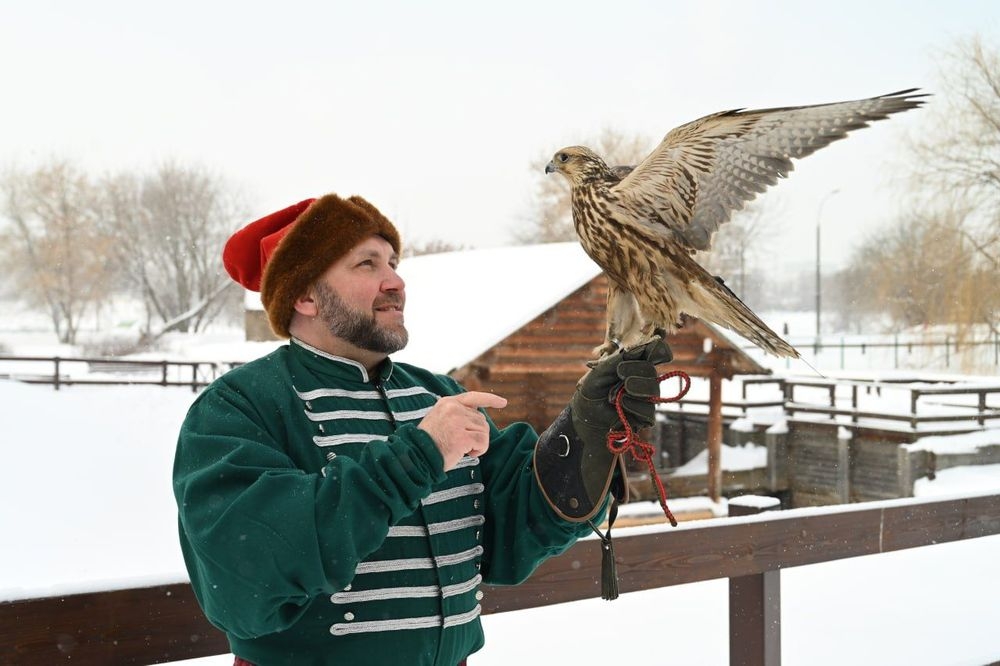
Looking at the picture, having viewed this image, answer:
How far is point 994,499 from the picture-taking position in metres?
2.89

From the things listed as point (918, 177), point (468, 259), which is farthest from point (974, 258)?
point (468, 259)

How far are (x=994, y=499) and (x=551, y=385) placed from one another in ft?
27.3

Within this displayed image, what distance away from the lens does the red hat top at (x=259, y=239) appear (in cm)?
154

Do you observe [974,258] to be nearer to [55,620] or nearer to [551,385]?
[551,385]

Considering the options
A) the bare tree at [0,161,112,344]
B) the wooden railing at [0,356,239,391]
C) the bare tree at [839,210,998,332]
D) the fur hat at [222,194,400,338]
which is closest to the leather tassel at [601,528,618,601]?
the fur hat at [222,194,400,338]

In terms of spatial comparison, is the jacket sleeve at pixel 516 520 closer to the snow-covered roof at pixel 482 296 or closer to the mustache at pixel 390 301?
the mustache at pixel 390 301

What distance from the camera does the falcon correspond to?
1211 millimetres

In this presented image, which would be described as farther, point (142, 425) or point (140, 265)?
point (140, 265)

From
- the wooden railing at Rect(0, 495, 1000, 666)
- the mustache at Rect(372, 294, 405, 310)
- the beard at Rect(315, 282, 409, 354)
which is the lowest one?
the wooden railing at Rect(0, 495, 1000, 666)

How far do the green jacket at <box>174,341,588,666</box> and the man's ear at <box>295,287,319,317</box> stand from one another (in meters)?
0.07

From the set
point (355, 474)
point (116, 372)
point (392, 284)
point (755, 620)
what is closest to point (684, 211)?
point (392, 284)

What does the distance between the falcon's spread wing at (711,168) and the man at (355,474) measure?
20 centimetres

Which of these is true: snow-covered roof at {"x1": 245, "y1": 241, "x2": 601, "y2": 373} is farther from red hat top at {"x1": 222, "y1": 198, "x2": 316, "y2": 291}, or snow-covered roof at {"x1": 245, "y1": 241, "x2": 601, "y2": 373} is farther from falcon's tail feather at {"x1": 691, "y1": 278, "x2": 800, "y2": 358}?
falcon's tail feather at {"x1": 691, "y1": 278, "x2": 800, "y2": 358}

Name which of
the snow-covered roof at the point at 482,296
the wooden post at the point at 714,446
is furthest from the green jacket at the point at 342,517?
the wooden post at the point at 714,446
